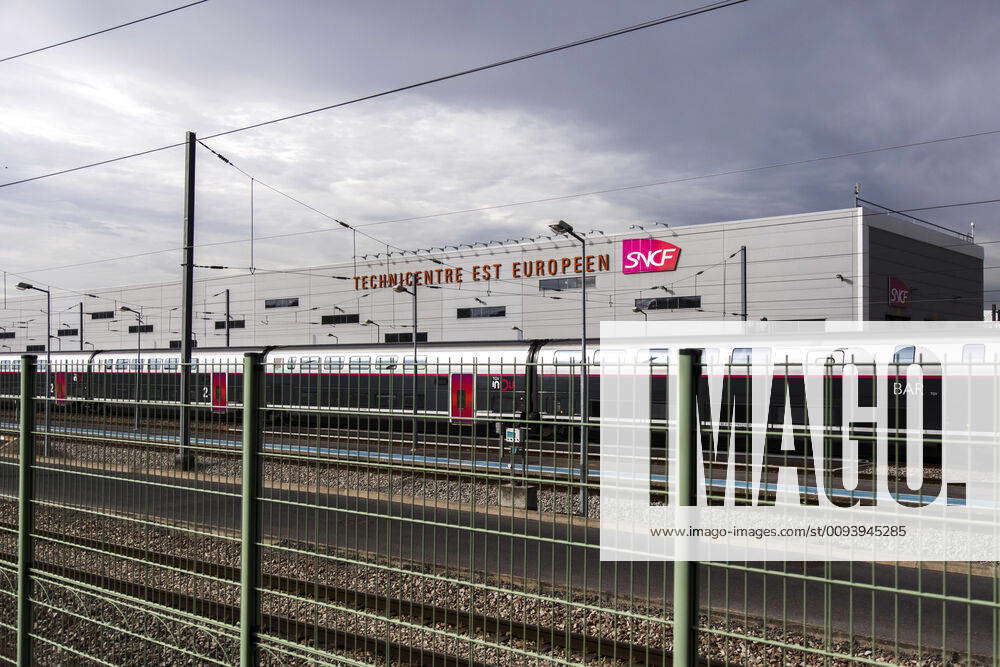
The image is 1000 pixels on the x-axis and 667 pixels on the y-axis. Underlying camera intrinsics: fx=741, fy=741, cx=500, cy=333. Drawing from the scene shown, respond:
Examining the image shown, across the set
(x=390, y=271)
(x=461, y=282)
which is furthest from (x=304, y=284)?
(x=461, y=282)

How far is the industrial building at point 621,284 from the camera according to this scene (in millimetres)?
38219

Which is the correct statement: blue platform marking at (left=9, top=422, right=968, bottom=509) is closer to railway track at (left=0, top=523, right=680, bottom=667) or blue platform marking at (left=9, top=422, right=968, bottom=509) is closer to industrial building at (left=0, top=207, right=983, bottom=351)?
railway track at (left=0, top=523, right=680, bottom=667)

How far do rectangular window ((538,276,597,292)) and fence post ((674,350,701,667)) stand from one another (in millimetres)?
42127

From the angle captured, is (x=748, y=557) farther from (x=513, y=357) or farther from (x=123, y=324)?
(x=123, y=324)

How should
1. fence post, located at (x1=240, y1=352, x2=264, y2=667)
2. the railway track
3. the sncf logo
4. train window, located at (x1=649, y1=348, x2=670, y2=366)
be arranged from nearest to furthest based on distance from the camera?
train window, located at (x1=649, y1=348, x2=670, y2=366) → fence post, located at (x1=240, y1=352, x2=264, y2=667) → the railway track → the sncf logo

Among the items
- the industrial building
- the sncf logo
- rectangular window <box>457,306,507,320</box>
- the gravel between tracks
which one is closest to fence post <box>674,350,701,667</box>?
the gravel between tracks

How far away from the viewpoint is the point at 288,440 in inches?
169

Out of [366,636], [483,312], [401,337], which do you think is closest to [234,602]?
[366,636]

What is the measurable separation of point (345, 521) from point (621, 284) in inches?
1599

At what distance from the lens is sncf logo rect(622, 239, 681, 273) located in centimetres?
4219

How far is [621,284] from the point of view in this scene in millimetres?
44094

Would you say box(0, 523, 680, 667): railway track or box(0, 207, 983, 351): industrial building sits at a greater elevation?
box(0, 207, 983, 351): industrial building

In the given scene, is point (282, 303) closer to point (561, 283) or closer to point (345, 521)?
point (561, 283)

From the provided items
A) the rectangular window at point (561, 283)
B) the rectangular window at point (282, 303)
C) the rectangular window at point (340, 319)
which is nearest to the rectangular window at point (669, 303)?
the rectangular window at point (561, 283)
